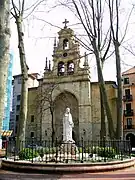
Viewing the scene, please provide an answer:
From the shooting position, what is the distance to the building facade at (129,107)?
43.5m

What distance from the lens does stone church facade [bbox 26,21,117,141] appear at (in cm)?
4225

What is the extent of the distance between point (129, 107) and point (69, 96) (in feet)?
37.7

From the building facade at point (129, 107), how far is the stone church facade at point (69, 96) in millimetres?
2830

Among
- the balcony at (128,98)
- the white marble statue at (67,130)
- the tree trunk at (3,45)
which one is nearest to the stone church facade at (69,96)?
the balcony at (128,98)

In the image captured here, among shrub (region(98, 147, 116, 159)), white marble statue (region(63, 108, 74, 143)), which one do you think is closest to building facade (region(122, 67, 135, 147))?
white marble statue (region(63, 108, 74, 143))

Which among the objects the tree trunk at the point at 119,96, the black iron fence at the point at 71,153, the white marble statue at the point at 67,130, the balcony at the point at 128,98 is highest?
the balcony at the point at 128,98

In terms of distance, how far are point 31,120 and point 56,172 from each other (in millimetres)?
38699

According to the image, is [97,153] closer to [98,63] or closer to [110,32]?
[98,63]

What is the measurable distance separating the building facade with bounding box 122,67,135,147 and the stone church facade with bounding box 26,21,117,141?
9.29ft

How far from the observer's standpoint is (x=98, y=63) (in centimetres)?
1653

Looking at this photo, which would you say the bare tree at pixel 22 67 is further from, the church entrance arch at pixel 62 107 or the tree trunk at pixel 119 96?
the church entrance arch at pixel 62 107

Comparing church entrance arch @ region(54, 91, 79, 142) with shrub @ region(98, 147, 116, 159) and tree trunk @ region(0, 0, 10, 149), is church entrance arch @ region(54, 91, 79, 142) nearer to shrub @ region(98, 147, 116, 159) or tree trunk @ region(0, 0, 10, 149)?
shrub @ region(98, 147, 116, 159)

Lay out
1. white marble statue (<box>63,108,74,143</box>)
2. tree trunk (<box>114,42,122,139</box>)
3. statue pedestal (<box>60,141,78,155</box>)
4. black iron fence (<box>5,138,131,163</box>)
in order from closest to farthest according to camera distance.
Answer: black iron fence (<box>5,138,131,163</box>) → statue pedestal (<box>60,141,78,155</box>) → tree trunk (<box>114,42,122,139</box>) → white marble statue (<box>63,108,74,143</box>)

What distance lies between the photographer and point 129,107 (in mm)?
44625
